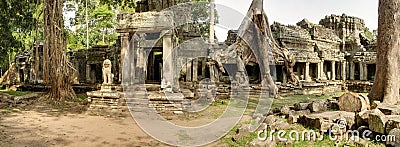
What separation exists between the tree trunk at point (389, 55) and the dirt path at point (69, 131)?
20.0 feet

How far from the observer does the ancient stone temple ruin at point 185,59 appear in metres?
11.3

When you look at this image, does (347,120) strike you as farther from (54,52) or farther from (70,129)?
(54,52)

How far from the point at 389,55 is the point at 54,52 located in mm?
12963

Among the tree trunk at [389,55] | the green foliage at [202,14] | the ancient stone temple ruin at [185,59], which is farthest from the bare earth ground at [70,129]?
the green foliage at [202,14]

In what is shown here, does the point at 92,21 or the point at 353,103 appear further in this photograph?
the point at 92,21

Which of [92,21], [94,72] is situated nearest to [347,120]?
[94,72]

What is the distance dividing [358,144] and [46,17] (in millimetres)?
13419

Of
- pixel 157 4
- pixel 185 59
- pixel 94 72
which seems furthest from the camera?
pixel 94 72

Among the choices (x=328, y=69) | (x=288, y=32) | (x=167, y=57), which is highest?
(x=288, y=32)

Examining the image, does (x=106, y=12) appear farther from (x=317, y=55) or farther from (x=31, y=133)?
(x=31, y=133)

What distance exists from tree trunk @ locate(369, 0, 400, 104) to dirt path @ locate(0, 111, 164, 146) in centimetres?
611

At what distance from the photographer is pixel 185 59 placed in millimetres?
18500

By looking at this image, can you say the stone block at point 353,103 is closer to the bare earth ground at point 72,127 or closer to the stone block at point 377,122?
the stone block at point 377,122

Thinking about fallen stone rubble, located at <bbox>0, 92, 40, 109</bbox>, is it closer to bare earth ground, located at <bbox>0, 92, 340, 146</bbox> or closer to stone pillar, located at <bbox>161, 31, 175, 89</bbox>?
bare earth ground, located at <bbox>0, 92, 340, 146</bbox>
